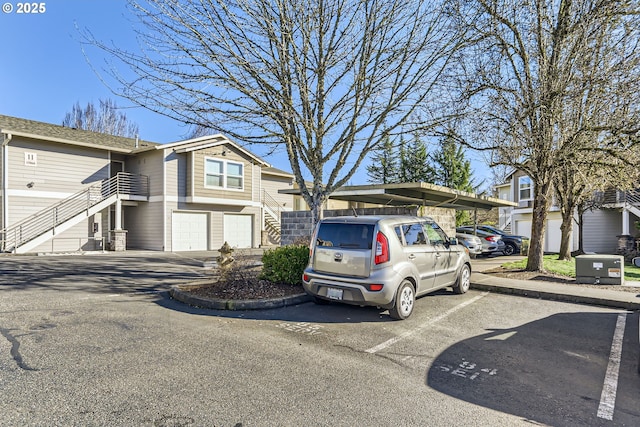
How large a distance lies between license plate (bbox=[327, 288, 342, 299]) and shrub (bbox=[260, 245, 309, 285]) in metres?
1.80

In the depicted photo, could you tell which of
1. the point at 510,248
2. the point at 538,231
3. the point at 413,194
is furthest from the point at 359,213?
the point at 510,248

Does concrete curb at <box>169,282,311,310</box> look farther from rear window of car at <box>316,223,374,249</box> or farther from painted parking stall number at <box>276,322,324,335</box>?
rear window of car at <box>316,223,374,249</box>

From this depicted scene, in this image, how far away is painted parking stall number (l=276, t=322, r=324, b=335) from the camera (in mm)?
5379

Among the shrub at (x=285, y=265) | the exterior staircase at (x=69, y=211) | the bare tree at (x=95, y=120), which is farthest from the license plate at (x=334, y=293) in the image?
→ the bare tree at (x=95, y=120)

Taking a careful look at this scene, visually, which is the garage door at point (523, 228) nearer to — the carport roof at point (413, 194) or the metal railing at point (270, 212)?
the carport roof at point (413, 194)

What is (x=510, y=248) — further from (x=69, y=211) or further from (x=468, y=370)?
(x=69, y=211)

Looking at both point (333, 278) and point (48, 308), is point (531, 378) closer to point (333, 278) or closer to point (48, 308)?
point (333, 278)

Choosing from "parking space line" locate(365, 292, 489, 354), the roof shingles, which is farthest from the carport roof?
the roof shingles

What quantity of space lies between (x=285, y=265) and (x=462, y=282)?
399 centimetres

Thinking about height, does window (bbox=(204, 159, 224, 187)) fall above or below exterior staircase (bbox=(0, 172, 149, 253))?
above

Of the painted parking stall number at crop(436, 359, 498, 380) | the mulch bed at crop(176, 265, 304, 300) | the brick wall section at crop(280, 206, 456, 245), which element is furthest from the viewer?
the brick wall section at crop(280, 206, 456, 245)

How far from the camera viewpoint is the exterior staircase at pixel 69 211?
16.3 metres

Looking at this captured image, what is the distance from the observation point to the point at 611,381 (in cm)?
390

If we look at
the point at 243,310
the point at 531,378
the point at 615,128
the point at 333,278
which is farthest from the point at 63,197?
the point at 615,128
